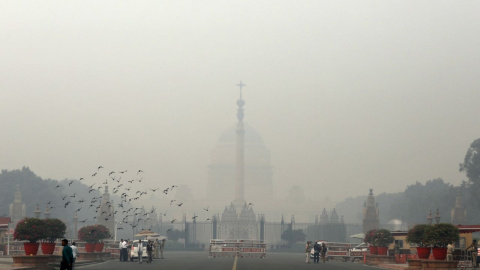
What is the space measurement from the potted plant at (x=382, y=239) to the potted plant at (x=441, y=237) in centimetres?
1629

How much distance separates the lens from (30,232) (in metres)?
44.0

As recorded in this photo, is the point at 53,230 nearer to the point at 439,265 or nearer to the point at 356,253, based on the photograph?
the point at 439,265

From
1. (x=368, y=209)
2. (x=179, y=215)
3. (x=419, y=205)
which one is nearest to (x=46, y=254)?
(x=368, y=209)

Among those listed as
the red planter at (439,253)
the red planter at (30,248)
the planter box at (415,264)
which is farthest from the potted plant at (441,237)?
the red planter at (30,248)

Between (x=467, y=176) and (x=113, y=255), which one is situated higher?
(x=467, y=176)

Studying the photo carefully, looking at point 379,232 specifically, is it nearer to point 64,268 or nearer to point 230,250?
point 230,250

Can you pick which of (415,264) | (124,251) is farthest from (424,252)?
(124,251)

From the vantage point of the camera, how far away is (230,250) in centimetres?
7806

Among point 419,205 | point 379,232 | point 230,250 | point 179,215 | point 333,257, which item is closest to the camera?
point 379,232

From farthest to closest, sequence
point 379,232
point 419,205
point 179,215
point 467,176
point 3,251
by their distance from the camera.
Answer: point 179,215
point 419,205
point 467,176
point 3,251
point 379,232

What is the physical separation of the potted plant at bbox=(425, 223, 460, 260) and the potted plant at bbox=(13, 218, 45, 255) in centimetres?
2119

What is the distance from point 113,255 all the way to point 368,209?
38450 mm

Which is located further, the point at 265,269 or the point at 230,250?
the point at 230,250

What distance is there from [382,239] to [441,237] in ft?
56.5
